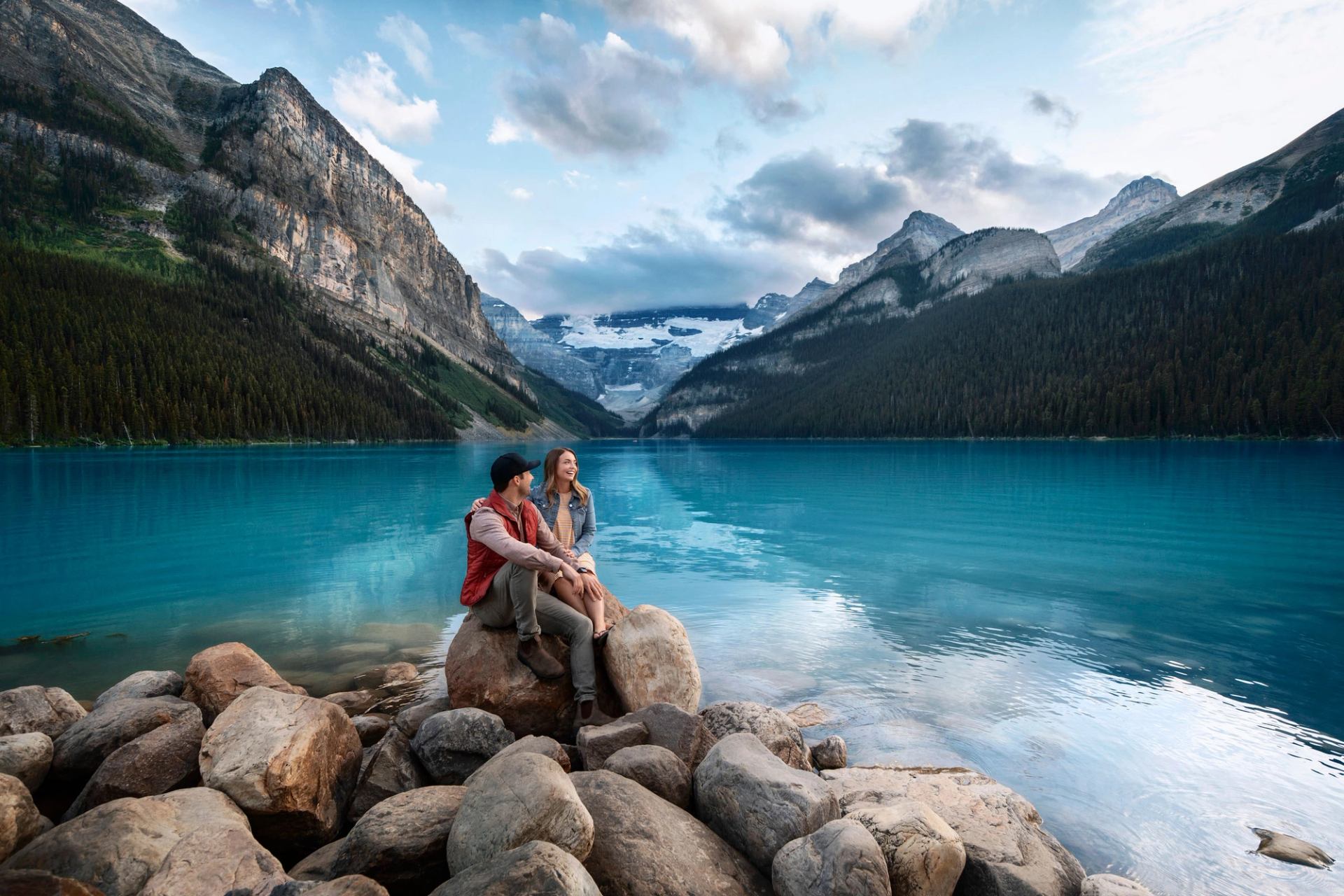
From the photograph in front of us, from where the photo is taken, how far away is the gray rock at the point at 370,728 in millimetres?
8188

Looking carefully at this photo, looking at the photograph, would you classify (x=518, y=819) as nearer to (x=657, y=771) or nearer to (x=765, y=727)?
(x=657, y=771)

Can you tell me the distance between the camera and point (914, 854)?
16.0ft

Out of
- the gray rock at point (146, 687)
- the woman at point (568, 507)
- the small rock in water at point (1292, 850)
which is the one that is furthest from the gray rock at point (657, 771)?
the gray rock at point (146, 687)

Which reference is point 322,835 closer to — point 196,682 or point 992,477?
point 196,682

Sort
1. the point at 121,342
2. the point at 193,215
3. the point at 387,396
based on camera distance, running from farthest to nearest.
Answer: the point at 193,215 → the point at 387,396 → the point at 121,342

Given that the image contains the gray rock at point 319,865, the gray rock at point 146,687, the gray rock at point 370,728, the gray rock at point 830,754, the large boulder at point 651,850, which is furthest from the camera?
the gray rock at point 146,687

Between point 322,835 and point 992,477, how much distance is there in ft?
208

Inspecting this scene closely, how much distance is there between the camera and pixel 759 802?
5.36 m

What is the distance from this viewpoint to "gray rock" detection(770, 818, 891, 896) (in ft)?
14.7

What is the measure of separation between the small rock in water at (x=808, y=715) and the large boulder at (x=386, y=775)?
5676mm

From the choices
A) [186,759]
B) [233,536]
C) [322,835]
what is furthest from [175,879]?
[233,536]

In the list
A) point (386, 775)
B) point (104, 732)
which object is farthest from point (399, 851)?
point (104, 732)

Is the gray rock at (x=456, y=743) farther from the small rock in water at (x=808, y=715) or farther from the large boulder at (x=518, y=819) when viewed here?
the small rock in water at (x=808, y=715)

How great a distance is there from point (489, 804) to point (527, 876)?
43.1 inches
